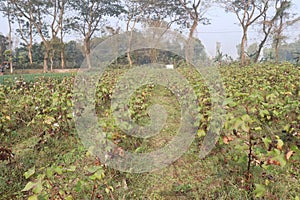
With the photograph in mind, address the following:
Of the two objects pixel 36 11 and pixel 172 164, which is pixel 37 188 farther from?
pixel 36 11

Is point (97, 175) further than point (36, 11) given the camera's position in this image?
No

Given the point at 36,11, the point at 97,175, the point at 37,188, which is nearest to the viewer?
the point at 37,188

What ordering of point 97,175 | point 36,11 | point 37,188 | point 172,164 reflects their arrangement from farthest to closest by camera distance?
point 36,11
point 172,164
point 97,175
point 37,188

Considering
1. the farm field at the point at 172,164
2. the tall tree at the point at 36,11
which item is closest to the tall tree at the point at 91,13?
the tall tree at the point at 36,11

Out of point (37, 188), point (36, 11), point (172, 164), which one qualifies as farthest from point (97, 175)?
point (36, 11)

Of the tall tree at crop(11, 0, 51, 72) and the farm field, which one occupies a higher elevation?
the tall tree at crop(11, 0, 51, 72)

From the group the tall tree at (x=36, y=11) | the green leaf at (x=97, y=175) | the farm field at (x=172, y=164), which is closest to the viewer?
the green leaf at (x=97, y=175)

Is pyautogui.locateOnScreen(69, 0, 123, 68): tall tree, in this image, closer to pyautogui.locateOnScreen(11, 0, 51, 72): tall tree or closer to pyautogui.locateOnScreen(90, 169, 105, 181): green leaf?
pyautogui.locateOnScreen(11, 0, 51, 72): tall tree

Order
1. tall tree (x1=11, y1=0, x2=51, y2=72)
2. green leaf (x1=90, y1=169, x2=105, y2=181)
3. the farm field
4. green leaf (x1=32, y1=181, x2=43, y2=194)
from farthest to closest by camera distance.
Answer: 1. tall tree (x1=11, y1=0, x2=51, y2=72)
2. the farm field
3. green leaf (x1=90, y1=169, x2=105, y2=181)
4. green leaf (x1=32, y1=181, x2=43, y2=194)

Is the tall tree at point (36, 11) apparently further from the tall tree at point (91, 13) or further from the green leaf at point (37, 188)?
the green leaf at point (37, 188)

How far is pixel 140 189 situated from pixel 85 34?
76.7 feet

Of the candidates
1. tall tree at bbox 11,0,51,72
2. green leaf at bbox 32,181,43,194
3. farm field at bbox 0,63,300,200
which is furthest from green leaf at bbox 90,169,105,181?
tall tree at bbox 11,0,51,72

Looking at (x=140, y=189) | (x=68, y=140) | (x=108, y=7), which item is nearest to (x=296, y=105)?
(x=140, y=189)

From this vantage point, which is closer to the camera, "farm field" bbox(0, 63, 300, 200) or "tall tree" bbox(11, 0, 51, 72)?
"farm field" bbox(0, 63, 300, 200)
